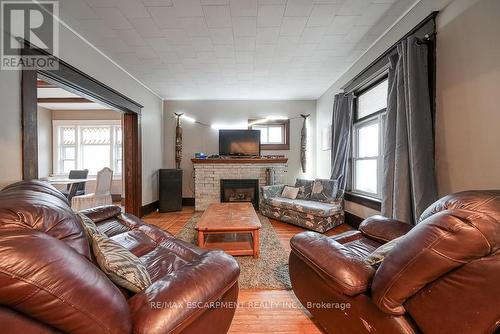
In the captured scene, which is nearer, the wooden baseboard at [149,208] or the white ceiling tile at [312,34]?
the white ceiling tile at [312,34]

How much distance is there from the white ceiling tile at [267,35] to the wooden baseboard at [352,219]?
2828 millimetres

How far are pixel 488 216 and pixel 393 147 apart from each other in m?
1.71

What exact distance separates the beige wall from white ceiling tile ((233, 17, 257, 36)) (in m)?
1.75

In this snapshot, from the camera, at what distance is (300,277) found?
1454 mm

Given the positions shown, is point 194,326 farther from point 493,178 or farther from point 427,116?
point 427,116

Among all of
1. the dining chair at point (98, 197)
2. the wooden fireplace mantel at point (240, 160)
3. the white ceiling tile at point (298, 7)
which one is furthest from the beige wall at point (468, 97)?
the dining chair at point (98, 197)

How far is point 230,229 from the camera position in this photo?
7.38ft

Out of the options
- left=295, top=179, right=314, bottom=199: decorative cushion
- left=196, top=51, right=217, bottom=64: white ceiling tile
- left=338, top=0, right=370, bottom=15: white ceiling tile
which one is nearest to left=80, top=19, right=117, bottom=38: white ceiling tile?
left=196, top=51, right=217, bottom=64: white ceiling tile

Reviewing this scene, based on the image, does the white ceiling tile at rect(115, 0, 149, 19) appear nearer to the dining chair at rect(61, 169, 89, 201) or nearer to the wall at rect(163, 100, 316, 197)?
the wall at rect(163, 100, 316, 197)

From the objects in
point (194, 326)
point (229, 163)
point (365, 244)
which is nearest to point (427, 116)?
point (365, 244)

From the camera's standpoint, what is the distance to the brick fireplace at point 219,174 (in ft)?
15.8

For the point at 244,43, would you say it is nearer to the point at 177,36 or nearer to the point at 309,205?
the point at 177,36

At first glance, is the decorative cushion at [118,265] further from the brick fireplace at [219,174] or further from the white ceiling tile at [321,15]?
the brick fireplace at [219,174]

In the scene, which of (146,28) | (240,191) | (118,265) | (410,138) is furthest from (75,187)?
(410,138)
